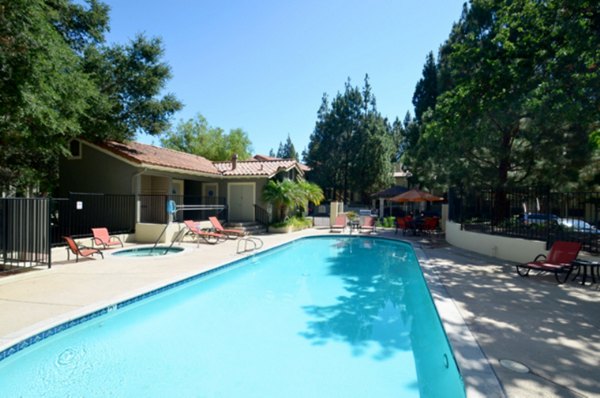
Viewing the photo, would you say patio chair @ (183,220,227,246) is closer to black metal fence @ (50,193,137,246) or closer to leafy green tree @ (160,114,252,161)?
black metal fence @ (50,193,137,246)

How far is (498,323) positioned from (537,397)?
209 cm

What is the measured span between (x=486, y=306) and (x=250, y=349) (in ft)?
14.1

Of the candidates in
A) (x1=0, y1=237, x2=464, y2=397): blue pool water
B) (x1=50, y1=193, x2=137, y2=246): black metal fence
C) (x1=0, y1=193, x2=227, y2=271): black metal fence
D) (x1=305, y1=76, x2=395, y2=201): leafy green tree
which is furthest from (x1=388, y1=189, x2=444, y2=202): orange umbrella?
(x1=50, y1=193, x2=137, y2=246): black metal fence

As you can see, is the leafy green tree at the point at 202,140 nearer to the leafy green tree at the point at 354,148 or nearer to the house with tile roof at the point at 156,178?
the leafy green tree at the point at 354,148

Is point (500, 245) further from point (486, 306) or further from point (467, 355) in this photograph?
point (467, 355)

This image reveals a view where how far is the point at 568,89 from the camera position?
9055mm

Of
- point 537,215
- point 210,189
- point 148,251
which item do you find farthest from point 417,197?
point 148,251

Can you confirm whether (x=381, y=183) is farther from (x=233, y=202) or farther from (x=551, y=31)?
(x=551, y=31)

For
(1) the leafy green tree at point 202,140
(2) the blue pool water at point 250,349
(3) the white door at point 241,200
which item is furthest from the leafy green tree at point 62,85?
(1) the leafy green tree at point 202,140

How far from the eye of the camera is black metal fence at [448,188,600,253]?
32.0 ft

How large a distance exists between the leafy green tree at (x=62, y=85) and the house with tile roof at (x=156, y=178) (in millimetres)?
950

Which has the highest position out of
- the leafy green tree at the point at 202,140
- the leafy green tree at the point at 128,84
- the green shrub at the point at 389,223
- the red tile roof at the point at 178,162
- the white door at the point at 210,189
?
the leafy green tree at the point at 202,140

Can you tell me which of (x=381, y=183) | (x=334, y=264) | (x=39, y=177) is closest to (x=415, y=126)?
(x=381, y=183)

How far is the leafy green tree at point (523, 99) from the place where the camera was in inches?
342
